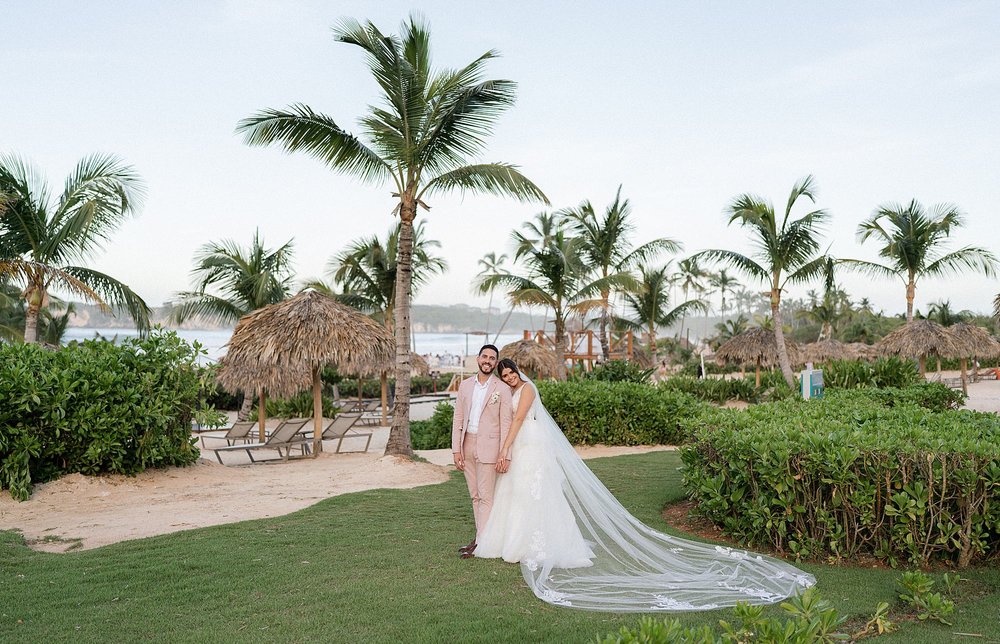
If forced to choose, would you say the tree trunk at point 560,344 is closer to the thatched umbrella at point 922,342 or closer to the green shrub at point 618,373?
the green shrub at point 618,373

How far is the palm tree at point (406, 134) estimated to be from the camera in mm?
11508

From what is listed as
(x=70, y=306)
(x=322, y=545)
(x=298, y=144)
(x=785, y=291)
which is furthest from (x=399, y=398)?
(x=70, y=306)

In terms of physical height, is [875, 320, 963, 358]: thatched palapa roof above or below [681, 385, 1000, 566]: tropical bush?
above

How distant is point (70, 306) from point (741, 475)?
35436mm

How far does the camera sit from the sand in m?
7.24

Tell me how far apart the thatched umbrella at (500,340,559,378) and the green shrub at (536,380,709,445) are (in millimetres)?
9582

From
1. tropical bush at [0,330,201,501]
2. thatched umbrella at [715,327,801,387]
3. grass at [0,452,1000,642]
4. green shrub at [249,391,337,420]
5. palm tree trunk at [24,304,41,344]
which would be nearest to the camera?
grass at [0,452,1000,642]

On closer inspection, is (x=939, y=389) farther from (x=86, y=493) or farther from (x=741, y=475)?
(x=86, y=493)

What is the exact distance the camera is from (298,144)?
1191 cm

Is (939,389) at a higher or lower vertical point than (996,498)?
higher

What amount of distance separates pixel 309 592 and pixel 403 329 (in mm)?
7267

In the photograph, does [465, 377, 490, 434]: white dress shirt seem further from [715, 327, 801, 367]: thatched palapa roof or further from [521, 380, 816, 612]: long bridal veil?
[715, 327, 801, 367]: thatched palapa roof

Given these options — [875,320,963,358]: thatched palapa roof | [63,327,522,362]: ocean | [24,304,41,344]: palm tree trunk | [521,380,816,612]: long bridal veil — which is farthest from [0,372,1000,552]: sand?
[875,320,963,358]: thatched palapa roof

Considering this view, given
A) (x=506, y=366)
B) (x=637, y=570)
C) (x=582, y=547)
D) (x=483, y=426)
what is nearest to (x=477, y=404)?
(x=483, y=426)
